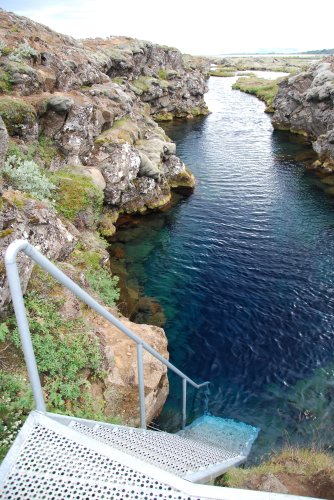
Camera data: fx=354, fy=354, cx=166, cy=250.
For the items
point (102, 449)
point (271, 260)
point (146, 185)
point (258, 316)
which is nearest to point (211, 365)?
point (258, 316)

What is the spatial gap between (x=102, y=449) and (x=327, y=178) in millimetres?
48834

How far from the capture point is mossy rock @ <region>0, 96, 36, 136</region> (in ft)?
88.2

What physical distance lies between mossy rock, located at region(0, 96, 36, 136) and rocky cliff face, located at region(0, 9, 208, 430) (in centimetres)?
8

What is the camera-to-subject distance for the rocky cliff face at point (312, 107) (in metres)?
52.5

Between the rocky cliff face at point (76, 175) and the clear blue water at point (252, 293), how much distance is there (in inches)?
134

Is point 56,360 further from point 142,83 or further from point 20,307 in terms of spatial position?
point 142,83

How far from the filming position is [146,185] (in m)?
→ 36.5

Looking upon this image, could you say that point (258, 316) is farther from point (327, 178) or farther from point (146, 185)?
point (327, 178)

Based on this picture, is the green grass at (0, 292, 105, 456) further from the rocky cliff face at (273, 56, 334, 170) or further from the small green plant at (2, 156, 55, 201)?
the rocky cliff face at (273, 56, 334, 170)

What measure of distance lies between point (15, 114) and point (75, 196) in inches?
323

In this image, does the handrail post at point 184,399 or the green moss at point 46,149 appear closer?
the handrail post at point 184,399

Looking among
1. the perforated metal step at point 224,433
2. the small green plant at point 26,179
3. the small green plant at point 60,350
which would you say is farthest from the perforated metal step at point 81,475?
the small green plant at point 26,179

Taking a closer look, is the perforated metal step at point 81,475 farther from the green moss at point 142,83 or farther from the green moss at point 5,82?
the green moss at point 142,83

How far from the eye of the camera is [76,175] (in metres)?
28.9
